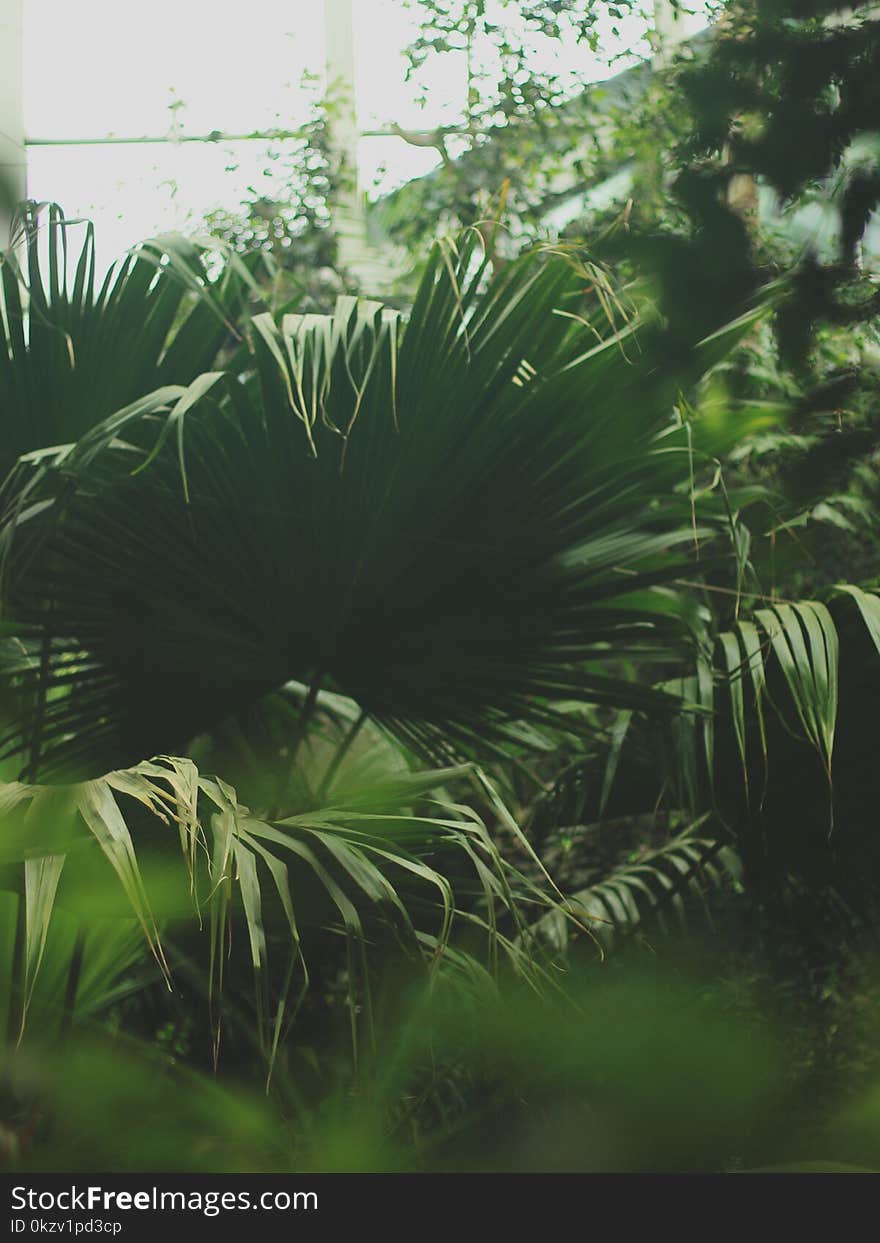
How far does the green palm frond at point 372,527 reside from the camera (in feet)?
4.15

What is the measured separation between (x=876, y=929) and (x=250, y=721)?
0.96m

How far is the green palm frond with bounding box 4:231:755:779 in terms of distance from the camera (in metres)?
1.26

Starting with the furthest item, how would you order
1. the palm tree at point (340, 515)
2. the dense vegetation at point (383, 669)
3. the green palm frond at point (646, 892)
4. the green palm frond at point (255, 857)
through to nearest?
the green palm frond at point (646, 892), the palm tree at point (340, 515), the dense vegetation at point (383, 669), the green palm frond at point (255, 857)

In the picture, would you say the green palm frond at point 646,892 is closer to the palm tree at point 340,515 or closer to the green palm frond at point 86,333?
the palm tree at point 340,515

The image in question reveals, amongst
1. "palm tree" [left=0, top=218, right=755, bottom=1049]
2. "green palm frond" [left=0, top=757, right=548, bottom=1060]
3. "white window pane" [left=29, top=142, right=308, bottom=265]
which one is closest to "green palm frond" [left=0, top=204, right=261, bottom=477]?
"palm tree" [left=0, top=218, right=755, bottom=1049]

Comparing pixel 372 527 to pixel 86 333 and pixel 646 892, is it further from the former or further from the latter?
pixel 646 892

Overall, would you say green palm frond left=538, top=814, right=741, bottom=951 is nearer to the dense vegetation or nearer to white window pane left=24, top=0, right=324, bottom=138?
the dense vegetation

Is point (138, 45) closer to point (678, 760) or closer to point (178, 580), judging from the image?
point (178, 580)

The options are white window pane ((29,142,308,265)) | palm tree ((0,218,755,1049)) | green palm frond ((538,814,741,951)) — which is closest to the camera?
palm tree ((0,218,755,1049))

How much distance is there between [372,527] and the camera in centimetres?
127

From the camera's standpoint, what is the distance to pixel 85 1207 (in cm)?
106

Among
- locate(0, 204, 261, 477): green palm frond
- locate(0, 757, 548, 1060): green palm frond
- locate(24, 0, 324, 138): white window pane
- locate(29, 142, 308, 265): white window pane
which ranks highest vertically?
locate(24, 0, 324, 138): white window pane

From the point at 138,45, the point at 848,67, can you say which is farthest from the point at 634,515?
the point at 138,45

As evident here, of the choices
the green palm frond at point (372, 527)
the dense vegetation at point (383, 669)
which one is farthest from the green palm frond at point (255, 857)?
the green palm frond at point (372, 527)
